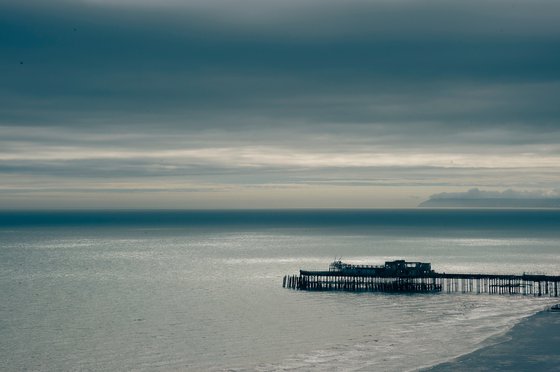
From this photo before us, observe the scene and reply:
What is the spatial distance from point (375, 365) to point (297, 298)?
3478 centimetres

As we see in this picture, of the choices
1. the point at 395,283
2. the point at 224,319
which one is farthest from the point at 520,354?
the point at 395,283

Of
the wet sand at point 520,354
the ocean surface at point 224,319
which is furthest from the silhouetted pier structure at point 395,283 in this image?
the wet sand at point 520,354

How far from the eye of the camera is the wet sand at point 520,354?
45938 mm

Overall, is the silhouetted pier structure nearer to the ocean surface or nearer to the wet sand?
the ocean surface

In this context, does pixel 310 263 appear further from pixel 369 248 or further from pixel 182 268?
pixel 369 248

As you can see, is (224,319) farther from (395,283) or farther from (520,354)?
(395,283)

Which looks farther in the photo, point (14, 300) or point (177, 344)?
point (14, 300)

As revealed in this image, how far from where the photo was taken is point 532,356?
4891 cm

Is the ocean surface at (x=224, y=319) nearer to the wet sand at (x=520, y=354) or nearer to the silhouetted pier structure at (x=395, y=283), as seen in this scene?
the wet sand at (x=520, y=354)

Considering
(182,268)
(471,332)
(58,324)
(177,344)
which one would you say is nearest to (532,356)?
(471,332)

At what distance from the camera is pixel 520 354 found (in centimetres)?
4966

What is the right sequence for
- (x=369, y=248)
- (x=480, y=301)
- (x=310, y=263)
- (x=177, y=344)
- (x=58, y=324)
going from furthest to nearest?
(x=369, y=248) < (x=310, y=263) < (x=480, y=301) < (x=58, y=324) < (x=177, y=344)

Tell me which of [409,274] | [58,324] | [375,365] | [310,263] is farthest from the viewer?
[310,263]

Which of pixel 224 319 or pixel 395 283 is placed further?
pixel 395 283
